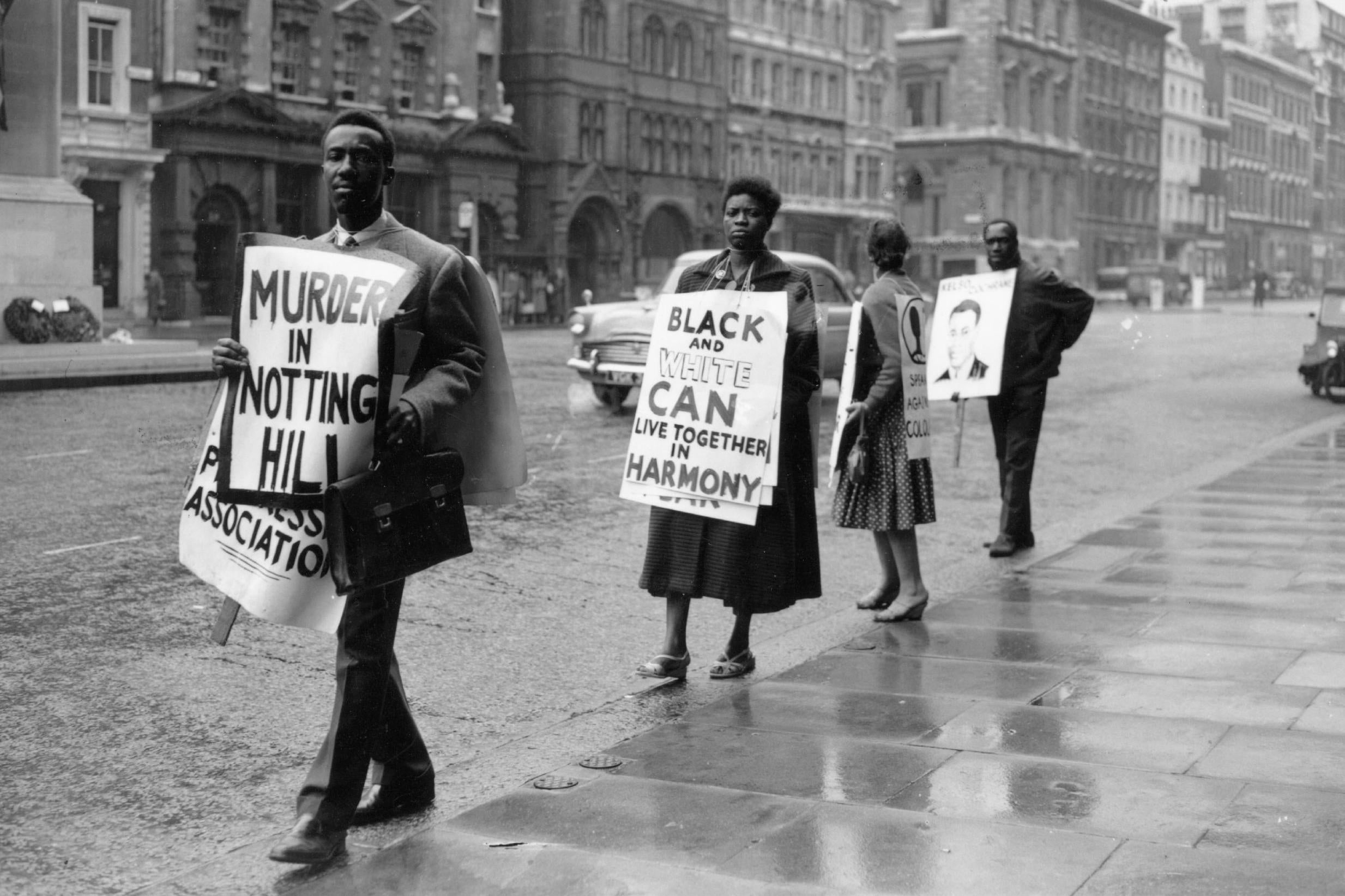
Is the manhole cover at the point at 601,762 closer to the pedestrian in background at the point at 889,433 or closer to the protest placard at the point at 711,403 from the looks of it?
the protest placard at the point at 711,403

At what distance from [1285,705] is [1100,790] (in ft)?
4.49

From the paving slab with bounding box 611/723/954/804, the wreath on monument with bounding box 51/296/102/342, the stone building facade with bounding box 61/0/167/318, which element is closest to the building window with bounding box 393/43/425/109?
the stone building facade with bounding box 61/0/167/318

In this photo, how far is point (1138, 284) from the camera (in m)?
81.7

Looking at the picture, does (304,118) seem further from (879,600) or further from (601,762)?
(601,762)

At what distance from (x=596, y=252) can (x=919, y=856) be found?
53.1 meters

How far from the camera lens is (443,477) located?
14.0 ft

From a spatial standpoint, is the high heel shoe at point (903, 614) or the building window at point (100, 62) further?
the building window at point (100, 62)

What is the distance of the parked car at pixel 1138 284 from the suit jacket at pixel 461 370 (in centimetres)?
7939

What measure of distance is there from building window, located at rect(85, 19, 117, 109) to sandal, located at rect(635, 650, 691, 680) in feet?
121

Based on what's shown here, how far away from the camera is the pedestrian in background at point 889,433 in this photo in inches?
295

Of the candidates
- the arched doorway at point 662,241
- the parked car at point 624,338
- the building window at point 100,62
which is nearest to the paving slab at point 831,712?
the parked car at point 624,338

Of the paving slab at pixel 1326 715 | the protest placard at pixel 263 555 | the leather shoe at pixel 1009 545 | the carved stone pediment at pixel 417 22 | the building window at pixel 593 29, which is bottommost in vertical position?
the paving slab at pixel 1326 715

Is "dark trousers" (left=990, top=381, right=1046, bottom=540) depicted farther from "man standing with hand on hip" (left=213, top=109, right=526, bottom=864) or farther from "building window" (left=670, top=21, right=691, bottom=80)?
"building window" (left=670, top=21, right=691, bottom=80)

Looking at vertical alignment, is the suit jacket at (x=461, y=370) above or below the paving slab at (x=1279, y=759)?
above
